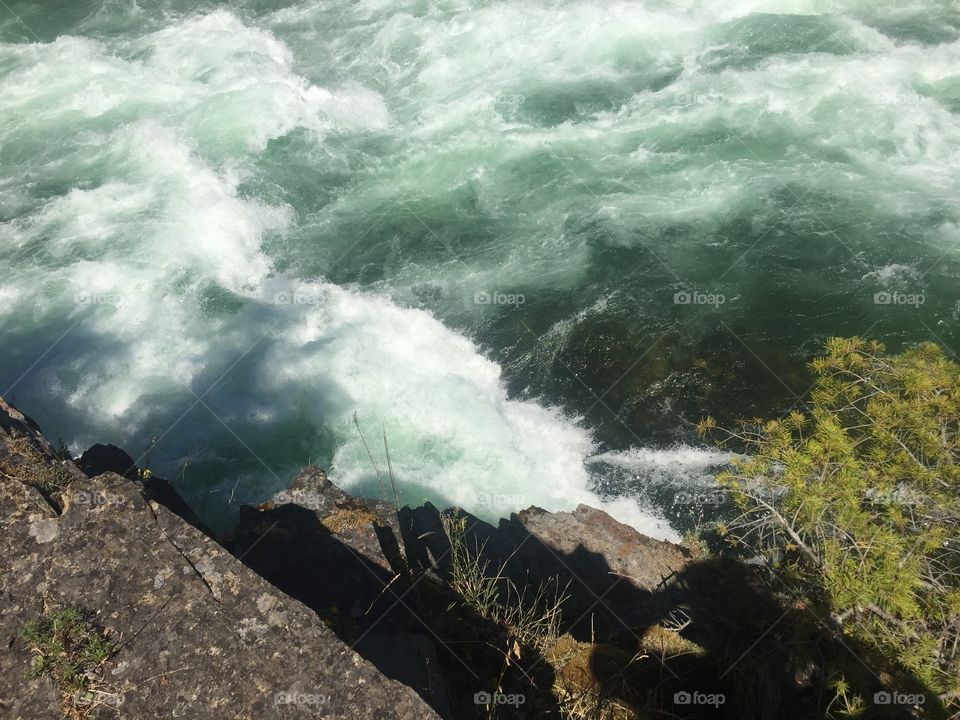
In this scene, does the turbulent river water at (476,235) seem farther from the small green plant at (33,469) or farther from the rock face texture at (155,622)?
the rock face texture at (155,622)

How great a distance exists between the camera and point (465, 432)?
1171 cm

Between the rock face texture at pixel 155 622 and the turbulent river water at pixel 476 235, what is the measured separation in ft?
17.1

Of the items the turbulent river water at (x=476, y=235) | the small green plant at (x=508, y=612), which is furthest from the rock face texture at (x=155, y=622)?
the turbulent river water at (x=476, y=235)

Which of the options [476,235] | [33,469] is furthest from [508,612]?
[476,235]

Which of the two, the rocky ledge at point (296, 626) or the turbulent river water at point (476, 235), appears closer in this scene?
the rocky ledge at point (296, 626)

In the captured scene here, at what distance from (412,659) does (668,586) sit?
13.6ft

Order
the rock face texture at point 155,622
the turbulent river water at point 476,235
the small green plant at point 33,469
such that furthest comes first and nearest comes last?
the turbulent river water at point 476,235 < the small green plant at point 33,469 < the rock face texture at point 155,622

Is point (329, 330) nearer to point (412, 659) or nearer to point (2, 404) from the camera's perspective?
point (2, 404)

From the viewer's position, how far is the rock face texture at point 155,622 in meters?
3.96

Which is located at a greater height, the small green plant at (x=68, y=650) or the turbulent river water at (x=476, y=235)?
the small green plant at (x=68, y=650)

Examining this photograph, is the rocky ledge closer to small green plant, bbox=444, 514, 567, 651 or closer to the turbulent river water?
small green plant, bbox=444, 514, 567, 651

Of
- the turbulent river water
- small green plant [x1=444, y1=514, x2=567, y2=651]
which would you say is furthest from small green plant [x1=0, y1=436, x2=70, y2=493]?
the turbulent river water

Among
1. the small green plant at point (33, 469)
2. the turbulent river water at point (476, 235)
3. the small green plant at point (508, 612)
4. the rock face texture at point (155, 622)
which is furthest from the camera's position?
the turbulent river water at point (476, 235)

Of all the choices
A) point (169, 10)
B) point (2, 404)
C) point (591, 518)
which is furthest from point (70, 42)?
point (591, 518)
